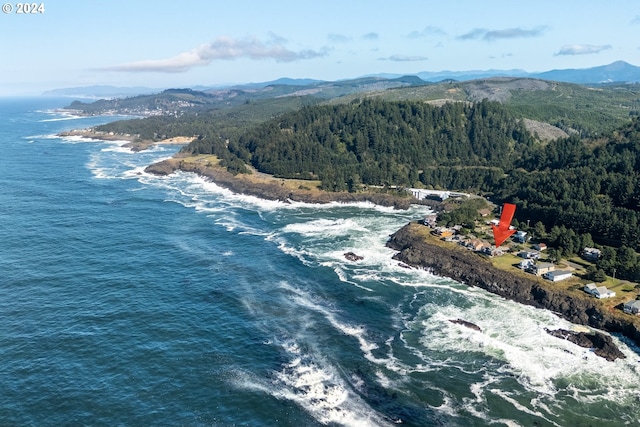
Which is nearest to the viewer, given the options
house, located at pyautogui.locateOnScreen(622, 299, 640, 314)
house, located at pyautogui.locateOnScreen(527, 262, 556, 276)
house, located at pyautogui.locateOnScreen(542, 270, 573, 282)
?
house, located at pyautogui.locateOnScreen(622, 299, 640, 314)

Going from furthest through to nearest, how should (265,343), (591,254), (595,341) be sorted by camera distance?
1. (591,254)
2. (595,341)
3. (265,343)

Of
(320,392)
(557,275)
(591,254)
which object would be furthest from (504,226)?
(320,392)

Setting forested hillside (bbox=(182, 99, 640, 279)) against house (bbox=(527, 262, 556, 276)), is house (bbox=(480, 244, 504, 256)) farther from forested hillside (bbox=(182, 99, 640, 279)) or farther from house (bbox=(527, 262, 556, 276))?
forested hillside (bbox=(182, 99, 640, 279))

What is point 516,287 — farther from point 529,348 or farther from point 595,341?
point 529,348

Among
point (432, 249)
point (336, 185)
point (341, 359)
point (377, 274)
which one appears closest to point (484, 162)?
point (336, 185)

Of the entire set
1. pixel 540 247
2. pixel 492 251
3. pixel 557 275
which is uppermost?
pixel 492 251

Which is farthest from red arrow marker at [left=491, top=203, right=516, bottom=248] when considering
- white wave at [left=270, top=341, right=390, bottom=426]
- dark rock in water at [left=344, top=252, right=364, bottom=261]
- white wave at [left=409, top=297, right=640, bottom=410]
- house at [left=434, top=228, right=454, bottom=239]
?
white wave at [left=270, top=341, right=390, bottom=426]

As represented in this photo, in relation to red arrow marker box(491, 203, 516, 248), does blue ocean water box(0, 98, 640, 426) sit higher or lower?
lower
